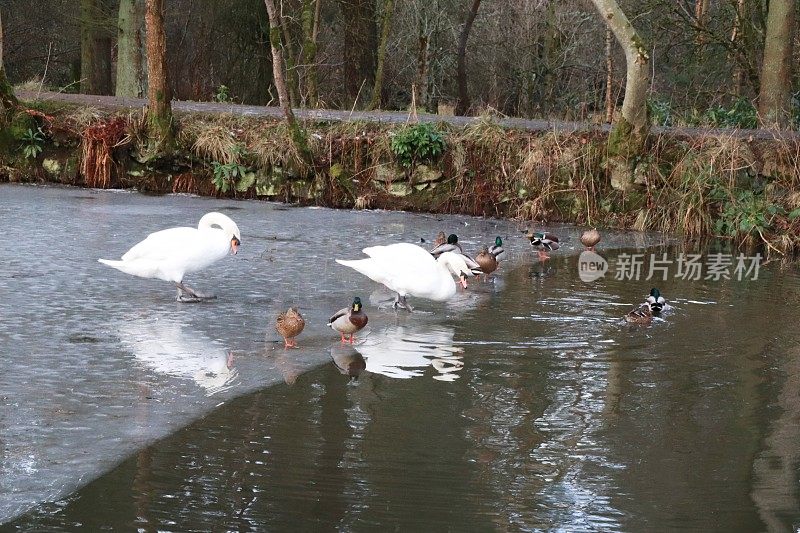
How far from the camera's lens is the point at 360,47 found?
25.9 meters

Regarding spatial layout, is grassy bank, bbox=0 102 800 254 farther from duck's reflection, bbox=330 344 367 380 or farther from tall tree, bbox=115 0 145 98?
duck's reflection, bbox=330 344 367 380

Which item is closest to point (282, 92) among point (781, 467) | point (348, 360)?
point (348, 360)

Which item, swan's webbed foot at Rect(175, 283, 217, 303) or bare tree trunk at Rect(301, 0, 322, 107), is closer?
swan's webbed foot at Rect(175, 283, 217, 303)

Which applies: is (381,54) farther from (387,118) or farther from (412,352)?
(412,352)

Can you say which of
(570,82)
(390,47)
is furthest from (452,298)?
(390,47)

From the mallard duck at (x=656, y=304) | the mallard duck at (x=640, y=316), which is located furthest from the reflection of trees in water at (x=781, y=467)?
the mallard duck at (x=656, y=304)

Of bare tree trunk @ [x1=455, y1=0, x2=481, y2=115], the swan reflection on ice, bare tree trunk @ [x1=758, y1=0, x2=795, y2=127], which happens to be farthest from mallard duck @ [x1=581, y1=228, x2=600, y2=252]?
bare tree trunk @ [x1=455, y1=0, x2=481, y2=115]

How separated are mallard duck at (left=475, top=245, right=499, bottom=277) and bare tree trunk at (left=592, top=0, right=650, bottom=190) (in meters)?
4.88

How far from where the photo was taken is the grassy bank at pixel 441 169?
15.2 m

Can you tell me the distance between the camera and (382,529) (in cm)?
513

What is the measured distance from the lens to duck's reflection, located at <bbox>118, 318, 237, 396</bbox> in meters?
7.58

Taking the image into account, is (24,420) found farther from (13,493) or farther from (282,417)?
(282,417)

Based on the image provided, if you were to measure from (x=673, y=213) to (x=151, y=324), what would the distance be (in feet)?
29.5

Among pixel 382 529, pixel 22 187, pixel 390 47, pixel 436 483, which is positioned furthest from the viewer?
pixel 390 47
